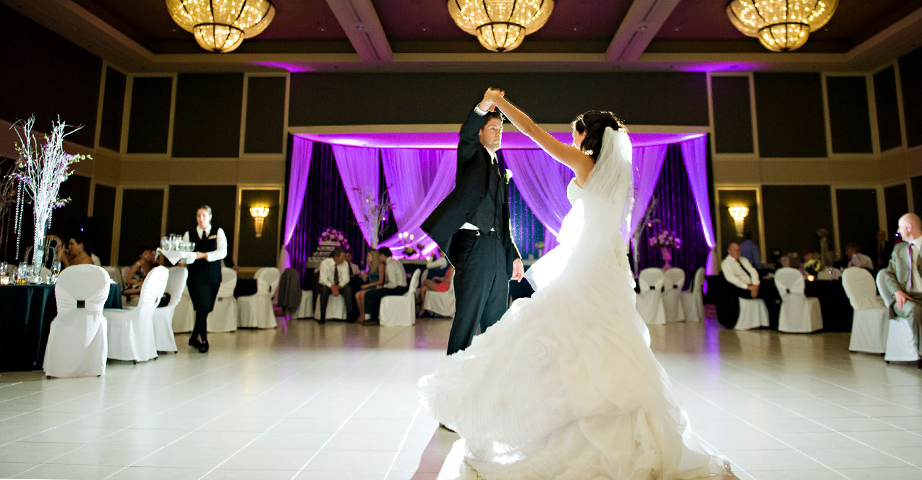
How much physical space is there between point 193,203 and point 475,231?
9.55 metres

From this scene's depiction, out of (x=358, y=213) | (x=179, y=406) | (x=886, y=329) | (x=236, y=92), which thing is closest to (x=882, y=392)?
(x=886, y=329)

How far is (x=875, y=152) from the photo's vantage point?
10.5 m

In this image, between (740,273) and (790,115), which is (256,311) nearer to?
(740,273)

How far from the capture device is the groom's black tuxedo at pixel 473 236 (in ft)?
9.02

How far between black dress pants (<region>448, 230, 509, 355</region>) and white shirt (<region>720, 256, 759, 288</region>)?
6.13 m

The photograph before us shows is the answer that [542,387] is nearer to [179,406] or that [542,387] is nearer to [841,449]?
[841,449]

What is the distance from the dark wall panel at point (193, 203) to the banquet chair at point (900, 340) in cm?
1018

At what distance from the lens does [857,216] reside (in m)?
10.4

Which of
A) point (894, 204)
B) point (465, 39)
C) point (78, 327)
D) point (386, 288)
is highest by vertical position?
point (465, 39)

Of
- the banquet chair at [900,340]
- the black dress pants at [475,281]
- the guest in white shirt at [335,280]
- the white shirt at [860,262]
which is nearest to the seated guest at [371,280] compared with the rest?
the guest in white shirt at [335,280]

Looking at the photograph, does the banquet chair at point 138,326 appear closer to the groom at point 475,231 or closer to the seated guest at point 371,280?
the groom at point 475,231

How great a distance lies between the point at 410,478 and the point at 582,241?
1113 millimetres

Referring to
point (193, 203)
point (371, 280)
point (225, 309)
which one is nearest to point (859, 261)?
point (371, 280)

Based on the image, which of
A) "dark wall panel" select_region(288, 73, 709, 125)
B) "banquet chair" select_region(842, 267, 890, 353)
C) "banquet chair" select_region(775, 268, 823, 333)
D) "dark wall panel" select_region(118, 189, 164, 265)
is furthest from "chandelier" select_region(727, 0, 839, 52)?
"dark wall panel" select_region(118, 189, 164, 265)
